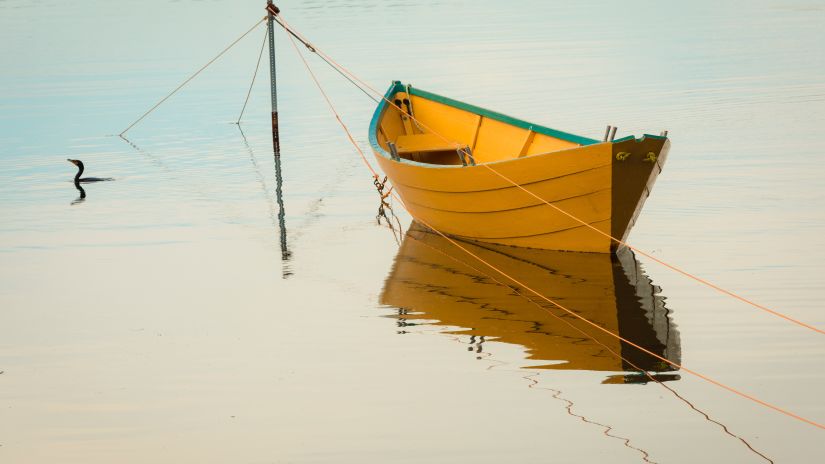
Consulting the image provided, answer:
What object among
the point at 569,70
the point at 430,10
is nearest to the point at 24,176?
the point at 569,70

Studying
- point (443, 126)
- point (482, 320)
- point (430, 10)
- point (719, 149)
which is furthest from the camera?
point (430, 10)

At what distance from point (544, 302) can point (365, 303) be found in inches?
78.2

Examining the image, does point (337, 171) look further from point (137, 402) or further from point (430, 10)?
point (430, 10)

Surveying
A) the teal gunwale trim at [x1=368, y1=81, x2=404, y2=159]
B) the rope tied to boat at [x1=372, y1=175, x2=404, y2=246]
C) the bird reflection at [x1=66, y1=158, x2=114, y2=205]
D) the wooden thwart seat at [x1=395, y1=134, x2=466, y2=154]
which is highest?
the teal gunwale trim at [x1=368, y1=81, x2=404, y2=159]

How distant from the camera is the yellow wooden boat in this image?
13484 mm

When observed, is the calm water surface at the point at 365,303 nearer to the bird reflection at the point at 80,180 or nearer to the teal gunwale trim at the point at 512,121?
the bird reflection at the point at 80,180

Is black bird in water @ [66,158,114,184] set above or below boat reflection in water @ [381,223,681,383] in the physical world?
below

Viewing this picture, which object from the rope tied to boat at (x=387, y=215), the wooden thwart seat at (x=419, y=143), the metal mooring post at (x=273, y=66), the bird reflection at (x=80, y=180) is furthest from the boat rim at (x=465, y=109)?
the bird reflection at (x=80, y=180)

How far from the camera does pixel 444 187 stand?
49.1 ft

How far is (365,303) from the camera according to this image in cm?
1323

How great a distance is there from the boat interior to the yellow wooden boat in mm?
21

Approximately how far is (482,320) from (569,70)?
2323 cm

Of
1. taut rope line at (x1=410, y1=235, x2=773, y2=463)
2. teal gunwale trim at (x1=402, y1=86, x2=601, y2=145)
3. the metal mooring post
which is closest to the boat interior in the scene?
teal gunwale trim at (x1=402, y1=86, x2=601, y2=145)

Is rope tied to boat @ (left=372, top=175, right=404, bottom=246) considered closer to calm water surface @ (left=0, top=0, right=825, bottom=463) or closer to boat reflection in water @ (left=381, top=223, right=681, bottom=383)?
calm water surface @ (left=0, top=0, right=825, bottom=463)
